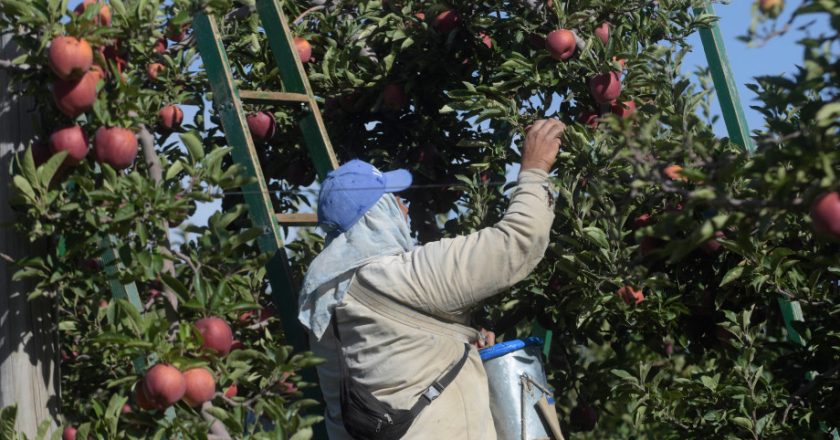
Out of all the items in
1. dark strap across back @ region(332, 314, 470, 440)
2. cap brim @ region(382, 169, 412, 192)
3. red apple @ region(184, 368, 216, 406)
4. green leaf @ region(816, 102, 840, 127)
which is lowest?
dark strap across back @ region(332, 314, 470, 440)

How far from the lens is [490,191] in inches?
166

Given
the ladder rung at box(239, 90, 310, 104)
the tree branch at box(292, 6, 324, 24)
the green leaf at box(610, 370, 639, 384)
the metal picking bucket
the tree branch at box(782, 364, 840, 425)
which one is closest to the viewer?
the metal picking bucket

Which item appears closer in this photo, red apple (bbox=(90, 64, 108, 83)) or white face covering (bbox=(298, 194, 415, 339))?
red apple (bbox=(90, 64, 108, 83))

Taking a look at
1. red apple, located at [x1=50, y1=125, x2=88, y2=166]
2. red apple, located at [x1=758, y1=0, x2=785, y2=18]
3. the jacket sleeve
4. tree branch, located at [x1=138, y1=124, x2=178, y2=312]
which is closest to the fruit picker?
the jacket sleeve

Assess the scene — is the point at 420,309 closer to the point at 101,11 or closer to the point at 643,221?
the point at 643,221

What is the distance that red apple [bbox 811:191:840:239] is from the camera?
212cm

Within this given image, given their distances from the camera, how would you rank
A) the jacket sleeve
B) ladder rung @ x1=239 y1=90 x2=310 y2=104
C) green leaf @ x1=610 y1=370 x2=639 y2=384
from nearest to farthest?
the jacket sleeve
green leaf @ x1=610 y1=370 x2=639 y2=384
ladder rung @ x1=239 y1=90 x2=310 y2=104

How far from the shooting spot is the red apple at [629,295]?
12.5 ft

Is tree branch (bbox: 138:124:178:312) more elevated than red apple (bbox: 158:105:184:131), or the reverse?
red apple (bbox: 158:105:184:131)

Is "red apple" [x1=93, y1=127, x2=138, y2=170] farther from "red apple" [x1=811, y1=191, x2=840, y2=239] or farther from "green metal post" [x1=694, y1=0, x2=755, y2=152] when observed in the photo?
"green metal post" [x1=694, y1=0, x2=755, y2=152]

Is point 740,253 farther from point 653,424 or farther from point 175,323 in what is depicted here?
point 175,323

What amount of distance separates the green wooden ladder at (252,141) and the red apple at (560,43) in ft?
2.57

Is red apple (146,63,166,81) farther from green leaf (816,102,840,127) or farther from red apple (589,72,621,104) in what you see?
green leaf (816,102,840,127)

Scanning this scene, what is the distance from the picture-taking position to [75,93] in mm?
3117
